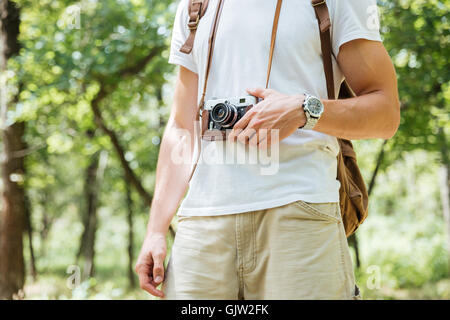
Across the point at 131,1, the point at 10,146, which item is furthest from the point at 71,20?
the point at 10,146

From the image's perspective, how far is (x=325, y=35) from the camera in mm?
1333

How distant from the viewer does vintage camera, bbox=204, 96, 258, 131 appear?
1.28m

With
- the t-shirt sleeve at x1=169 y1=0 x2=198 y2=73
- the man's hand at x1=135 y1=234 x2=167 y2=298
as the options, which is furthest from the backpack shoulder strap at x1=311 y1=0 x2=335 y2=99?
the man's hand at x1=135 y1=234 x2=167 y2=298

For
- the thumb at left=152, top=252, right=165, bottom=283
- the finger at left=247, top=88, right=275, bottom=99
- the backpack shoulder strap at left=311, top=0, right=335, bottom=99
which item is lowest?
the thumb at left=152, top=252, right=165, bottom=283

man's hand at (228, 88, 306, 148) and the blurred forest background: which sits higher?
the blurred forest background

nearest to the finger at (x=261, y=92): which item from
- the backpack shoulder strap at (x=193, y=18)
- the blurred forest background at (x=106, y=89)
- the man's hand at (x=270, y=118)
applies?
the man's hand at (x=270, y=118)

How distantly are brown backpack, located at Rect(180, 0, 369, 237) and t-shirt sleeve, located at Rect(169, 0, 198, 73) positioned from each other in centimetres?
6

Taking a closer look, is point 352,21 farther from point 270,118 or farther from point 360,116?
point 270,118

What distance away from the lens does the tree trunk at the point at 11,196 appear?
287 inches

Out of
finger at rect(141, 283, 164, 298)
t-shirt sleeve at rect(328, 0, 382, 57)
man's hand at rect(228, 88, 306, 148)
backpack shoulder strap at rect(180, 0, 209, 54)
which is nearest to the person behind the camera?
man's hand at rect(228, 88, 306, 148)

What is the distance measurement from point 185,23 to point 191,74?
0.19m

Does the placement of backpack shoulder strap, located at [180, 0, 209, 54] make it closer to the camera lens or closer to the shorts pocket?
the camera lens

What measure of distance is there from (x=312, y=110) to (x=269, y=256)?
16.7 inches

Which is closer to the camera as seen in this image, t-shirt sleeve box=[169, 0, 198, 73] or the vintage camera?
the vintage camera
